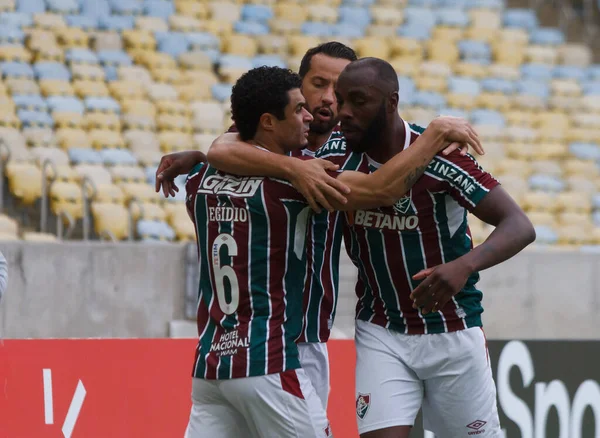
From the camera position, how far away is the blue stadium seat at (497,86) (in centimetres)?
1585

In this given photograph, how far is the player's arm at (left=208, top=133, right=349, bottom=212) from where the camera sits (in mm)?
3703

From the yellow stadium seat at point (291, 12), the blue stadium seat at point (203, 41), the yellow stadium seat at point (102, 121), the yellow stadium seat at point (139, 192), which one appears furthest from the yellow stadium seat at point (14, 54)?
the yellow stadium seat at point (291, 12)

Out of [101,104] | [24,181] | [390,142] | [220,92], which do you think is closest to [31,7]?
[101,104]

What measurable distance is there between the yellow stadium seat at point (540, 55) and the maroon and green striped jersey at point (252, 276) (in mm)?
13684

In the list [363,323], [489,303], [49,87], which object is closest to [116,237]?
[49,87]

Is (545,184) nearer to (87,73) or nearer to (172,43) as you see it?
(172,43)

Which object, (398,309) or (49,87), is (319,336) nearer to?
(398,309)

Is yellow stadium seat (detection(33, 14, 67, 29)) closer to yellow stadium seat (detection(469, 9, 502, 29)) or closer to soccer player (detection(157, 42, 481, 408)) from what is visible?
yellow stadium seat (detection(469, 9, 502, 29))

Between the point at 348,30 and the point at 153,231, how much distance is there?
6.26 m

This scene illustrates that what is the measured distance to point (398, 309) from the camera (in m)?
4.18

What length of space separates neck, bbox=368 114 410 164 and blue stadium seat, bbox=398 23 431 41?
12.5m

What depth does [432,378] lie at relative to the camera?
418 cm

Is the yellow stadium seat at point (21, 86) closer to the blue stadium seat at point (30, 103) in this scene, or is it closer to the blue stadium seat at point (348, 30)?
the blue stadium seat at point (30, 103)

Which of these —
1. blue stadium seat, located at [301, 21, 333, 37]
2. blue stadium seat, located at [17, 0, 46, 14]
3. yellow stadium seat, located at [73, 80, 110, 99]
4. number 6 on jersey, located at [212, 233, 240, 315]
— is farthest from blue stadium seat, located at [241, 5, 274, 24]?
number 6 on jersey, located at [212, 233, 240, 315]
